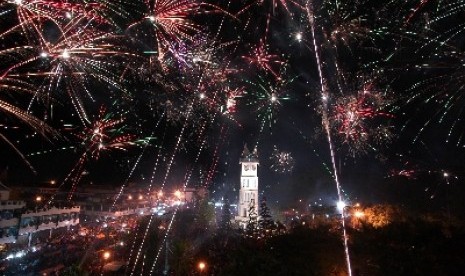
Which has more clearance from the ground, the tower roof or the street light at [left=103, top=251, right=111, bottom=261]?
the tower roof

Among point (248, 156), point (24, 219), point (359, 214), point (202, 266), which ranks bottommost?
point (202, 266)

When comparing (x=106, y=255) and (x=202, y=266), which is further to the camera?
(x=106, y=255)

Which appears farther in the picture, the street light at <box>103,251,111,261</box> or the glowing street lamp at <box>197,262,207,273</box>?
the street light at <box>103,251,111,261</box>

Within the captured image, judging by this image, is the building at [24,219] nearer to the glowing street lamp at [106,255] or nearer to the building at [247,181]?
the glowing street lamp at [106,255]

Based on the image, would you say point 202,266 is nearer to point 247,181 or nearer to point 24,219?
point 24,219

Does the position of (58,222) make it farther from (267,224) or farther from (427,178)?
(427,178)

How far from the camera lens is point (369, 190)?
3197cm

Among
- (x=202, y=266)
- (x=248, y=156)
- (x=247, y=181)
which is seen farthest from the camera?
(x=248, y=156)

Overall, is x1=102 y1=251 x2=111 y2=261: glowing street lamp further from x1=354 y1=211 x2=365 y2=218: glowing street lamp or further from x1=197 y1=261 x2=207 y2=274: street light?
x1=354 y1=211 x2=365 y2=218: glowing street lamp

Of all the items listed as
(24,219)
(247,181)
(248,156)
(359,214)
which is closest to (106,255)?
(24,219)

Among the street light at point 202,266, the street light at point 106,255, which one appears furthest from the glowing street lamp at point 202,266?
the street light at point 106,255

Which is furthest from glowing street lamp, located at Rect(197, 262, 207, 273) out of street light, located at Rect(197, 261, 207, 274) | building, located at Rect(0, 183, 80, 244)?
building, located at Rect(0, 183, 80, 244)

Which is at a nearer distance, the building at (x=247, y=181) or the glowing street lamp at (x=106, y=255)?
the glowing street lamp at (x=106, y=255)

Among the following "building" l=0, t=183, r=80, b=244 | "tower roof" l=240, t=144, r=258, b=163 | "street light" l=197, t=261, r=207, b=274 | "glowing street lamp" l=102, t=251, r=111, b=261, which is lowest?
"glowing street lamp" l=102, t=251, r=111, b=261
